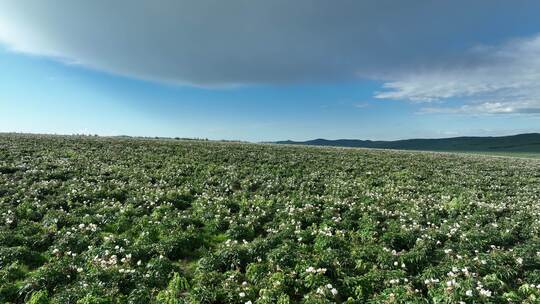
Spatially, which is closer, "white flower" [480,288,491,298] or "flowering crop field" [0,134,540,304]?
"white flower" [480,288,491,298]

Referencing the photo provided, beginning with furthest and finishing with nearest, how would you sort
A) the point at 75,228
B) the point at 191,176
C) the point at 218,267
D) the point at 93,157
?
the point at 93,157 → the point at 191,176 → the point at 75,228 → the point at 218,267

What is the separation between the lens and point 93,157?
35.0m

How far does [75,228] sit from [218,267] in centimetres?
→ 693

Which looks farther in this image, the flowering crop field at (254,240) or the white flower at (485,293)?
the flowering crop field at (254,240)

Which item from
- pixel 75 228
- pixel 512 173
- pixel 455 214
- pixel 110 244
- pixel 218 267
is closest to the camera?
pixel 218 267

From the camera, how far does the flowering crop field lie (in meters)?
10.2

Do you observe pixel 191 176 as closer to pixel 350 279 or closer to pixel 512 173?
pixel 350 279

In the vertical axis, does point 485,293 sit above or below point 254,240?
above

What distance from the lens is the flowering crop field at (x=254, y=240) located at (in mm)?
10180

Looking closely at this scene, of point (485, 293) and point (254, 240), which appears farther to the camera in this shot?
point (254, 240)

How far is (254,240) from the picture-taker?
14.3 m

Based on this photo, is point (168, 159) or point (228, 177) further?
point (168, 159)

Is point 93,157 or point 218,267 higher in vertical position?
point 93,157

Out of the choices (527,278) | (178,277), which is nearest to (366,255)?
(527,278)
